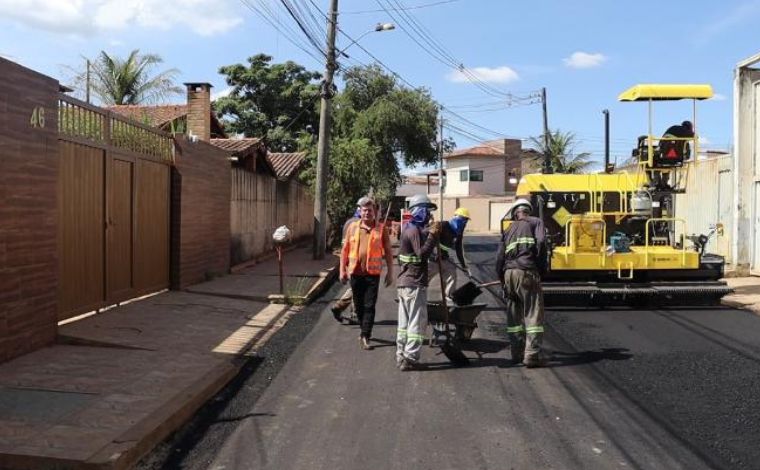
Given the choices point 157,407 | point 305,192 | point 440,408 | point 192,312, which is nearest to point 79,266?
point 192,312

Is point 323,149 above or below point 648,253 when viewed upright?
above

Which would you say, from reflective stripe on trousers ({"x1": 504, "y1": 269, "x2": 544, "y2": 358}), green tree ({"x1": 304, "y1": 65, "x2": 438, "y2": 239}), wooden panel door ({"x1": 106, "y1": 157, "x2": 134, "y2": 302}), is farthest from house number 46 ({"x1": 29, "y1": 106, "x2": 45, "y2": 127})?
green tree ({"x1": 304, "y1": 65, "x2": 438, "y2": 239})

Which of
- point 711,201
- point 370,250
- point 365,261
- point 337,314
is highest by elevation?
point 711,201

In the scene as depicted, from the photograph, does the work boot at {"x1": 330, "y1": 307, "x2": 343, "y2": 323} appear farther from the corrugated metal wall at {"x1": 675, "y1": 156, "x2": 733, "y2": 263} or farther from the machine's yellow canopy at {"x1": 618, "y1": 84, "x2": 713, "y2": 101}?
the corrugated metal wall at {"x1": 675, "y1": 156, "x2": 733, "y2": 263}

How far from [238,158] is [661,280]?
10.4m

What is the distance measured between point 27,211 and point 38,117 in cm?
99

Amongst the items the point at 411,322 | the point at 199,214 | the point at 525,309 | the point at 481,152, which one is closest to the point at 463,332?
the point at 525,309

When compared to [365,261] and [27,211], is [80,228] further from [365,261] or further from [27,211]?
[365,261]

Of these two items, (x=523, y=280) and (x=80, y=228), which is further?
(x=80, y=228)

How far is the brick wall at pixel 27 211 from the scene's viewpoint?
259 inches

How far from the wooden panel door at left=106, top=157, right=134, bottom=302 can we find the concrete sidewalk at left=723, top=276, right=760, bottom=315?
373 inches

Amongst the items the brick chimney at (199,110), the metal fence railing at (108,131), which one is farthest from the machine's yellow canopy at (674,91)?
the brick chimney at (199,110)

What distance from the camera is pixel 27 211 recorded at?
7012 mm

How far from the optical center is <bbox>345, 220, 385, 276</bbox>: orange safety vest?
322 inches
